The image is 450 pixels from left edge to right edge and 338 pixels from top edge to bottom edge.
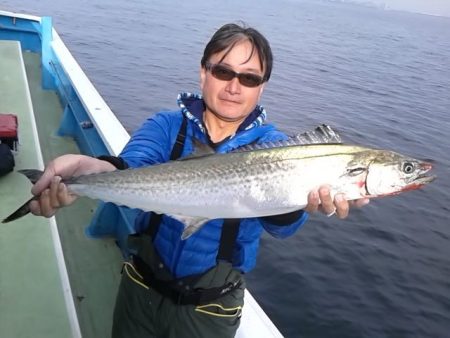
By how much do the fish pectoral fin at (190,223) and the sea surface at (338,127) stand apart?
581cm

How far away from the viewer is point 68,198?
287cm

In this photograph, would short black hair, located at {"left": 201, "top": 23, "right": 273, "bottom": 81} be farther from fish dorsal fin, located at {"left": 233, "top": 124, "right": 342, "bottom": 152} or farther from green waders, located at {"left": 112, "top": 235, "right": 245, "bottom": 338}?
green waders, located at {"left": 112, "top": 235, "right": 245, "bottom": 338}

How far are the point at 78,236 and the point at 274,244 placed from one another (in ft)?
18.7

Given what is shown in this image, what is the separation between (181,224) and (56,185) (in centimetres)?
88

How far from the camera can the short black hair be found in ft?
10.3

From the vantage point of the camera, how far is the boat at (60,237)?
3.66 meters

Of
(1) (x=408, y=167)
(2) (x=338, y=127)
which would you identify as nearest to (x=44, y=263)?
(1) (x=408, y=167)

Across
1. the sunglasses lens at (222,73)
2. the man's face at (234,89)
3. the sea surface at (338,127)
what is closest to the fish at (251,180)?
the man's face at (234,89)

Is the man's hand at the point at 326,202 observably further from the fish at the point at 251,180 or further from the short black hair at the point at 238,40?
the short black hair at the point at 238,40

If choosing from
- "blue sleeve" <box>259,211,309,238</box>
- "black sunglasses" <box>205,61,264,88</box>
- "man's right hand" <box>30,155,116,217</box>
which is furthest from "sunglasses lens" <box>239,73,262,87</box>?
"man's right hand" <box>30,155,116,217</box>

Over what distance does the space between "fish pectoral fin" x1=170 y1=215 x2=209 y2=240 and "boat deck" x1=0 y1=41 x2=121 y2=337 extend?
135 cm

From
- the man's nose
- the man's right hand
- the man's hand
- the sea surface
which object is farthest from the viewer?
the sea surface

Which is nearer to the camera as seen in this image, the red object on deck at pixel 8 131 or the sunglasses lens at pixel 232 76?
the sunglasses lens at pixel 232 76

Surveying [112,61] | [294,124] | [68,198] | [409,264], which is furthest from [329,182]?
[112,61]
